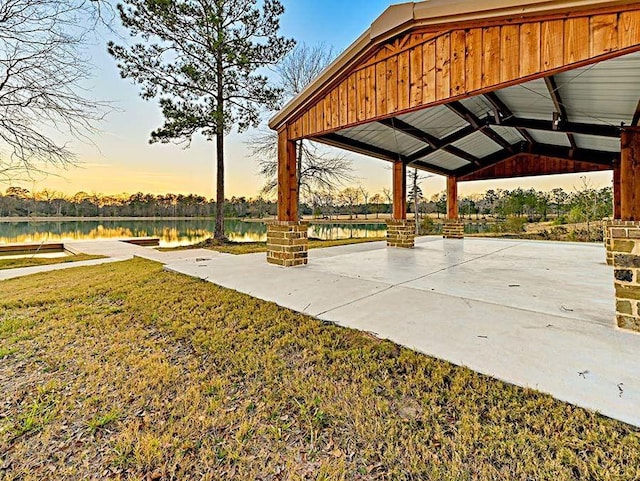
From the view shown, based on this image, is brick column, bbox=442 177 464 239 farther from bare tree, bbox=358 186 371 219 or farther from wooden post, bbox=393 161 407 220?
bare tree, bbox=358 186 371 219

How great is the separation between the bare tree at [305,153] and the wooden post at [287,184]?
890 centimetres

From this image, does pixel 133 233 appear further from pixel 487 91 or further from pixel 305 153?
pixel 487 91


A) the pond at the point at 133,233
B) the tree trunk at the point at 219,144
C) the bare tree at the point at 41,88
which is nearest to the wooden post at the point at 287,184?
the bare tree at the point at 41,88

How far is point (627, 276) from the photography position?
8.68 feet

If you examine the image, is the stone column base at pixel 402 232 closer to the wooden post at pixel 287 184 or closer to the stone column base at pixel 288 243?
the stone column base at pixel 288 243

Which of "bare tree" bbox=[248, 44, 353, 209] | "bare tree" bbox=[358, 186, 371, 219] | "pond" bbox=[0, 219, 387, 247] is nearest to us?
"bare tree" bbox=[248, 44, 353, 209]

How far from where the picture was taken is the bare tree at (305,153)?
14625 mm

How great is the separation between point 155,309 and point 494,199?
3619cm

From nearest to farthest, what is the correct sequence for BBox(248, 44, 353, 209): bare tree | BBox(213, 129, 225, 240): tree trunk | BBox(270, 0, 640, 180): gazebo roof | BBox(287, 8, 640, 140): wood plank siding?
BBox(287, 8, 640, 140): wood plank siding
BBox(270, 0, 640, 180): gazebo roof
BBox(213, 129, 225, 240): tree trunk
BBox(248, 44, 353, 209): bare tree

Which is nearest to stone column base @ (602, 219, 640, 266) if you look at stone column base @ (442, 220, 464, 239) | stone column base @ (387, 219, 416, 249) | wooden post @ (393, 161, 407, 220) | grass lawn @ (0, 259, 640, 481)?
grass lawn @ (0, 259, 640, 481)

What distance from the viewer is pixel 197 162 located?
15359 millimetres

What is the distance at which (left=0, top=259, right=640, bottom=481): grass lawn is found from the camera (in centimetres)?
143

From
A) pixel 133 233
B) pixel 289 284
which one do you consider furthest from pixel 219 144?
pixel 133 233

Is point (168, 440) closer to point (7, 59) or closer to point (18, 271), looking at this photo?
point (7, 59)
